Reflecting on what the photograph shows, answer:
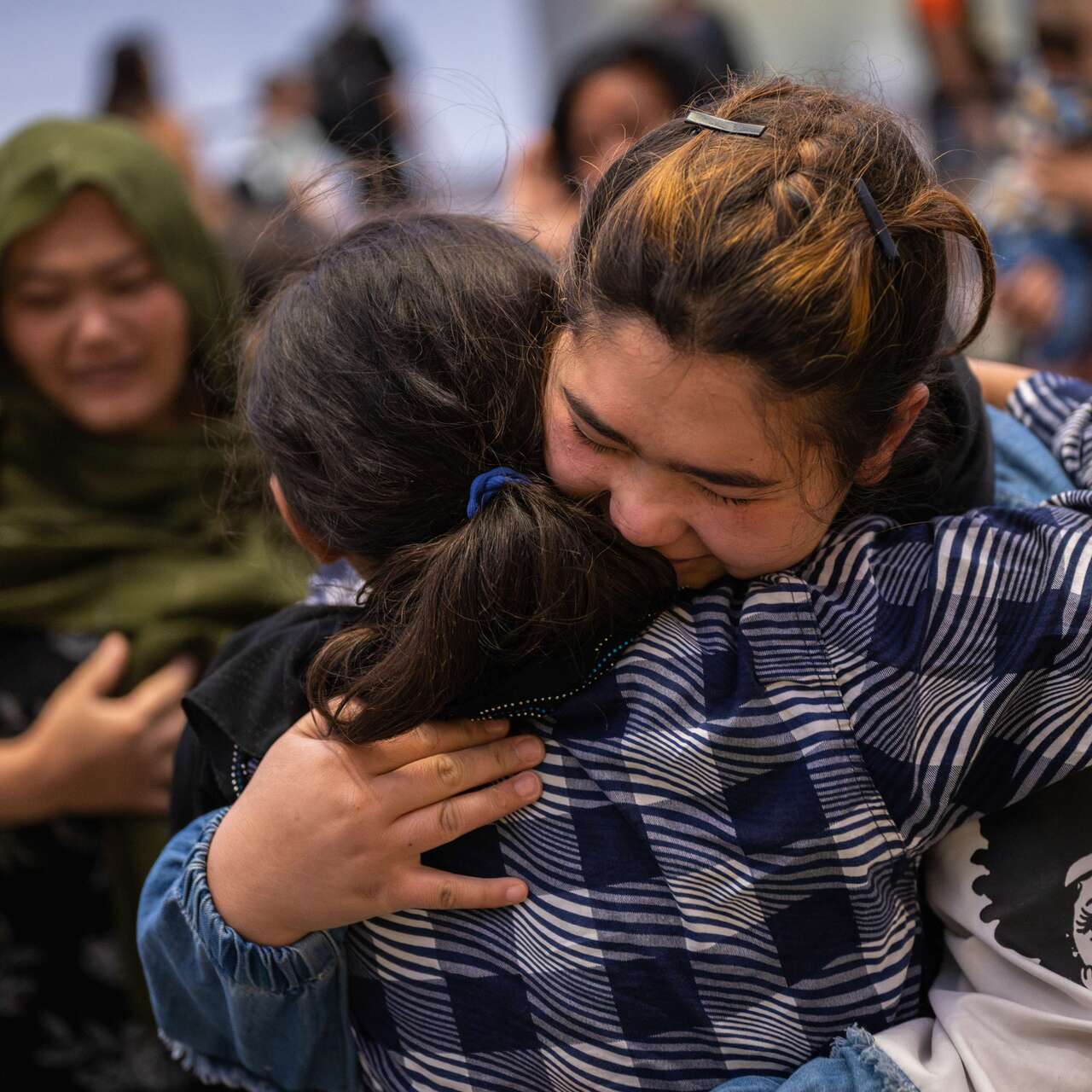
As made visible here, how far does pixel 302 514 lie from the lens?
105 centimetres

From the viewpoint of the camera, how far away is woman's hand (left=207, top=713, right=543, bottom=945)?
0.98 metres

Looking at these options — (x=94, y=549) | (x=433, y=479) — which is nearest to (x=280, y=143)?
(x=94, y=549)

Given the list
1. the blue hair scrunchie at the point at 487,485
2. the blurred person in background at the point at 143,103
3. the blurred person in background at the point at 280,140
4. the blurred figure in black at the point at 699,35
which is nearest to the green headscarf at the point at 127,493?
the blue hair scrunchie at the point at 487,485

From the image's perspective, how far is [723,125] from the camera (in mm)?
851

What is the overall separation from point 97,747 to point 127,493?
0.46 metres

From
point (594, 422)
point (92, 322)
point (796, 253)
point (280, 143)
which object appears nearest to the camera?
point (796, 253)

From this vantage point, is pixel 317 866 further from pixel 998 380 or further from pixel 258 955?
pixel 998 380

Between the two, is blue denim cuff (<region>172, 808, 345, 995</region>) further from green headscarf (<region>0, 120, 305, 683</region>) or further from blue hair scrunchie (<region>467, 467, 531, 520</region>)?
green headscarf (<region>0, 120, 305, 683</region>)

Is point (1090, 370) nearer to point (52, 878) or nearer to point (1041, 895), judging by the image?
point (1041, 895)

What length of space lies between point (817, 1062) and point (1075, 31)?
2.42m

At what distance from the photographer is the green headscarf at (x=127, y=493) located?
172cm

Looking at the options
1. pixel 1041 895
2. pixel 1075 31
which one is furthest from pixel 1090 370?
pixel 1041 895

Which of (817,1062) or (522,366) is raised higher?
(522,366)

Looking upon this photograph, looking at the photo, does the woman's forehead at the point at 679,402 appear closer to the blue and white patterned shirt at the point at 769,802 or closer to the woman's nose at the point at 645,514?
the woman's nose at the point at 645,514
